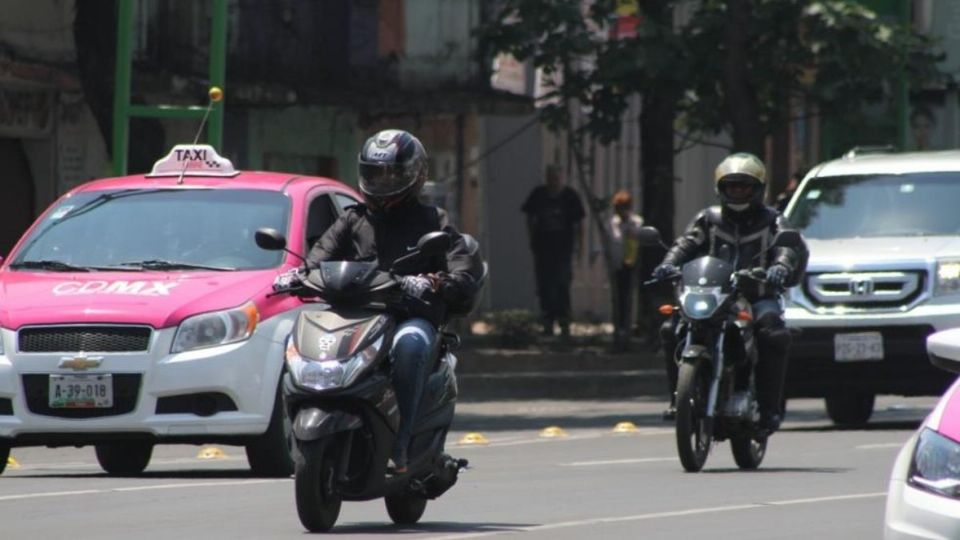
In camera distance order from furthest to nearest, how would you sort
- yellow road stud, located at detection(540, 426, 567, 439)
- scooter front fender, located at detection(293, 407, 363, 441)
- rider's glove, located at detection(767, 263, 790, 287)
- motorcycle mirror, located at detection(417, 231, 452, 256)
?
1. yellow road stud, located at detection(540, 426, 567, 439)
2. rider's glove, located at detection(767, 263, 790, 287)
3. motorcycle mirror, located at detection(417, 231, 452, 256)
4. scooter front fender, located at detection(293, 407, 363, 441)

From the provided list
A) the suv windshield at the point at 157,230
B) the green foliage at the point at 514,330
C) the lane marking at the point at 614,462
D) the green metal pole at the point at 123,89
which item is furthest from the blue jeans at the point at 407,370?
the green foliage at the point at 514,330

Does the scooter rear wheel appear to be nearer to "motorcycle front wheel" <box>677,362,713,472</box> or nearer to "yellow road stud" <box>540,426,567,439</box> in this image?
"motorcycle front wheel" <box>677,362,713,472</box>

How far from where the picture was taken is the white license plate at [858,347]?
1825cm

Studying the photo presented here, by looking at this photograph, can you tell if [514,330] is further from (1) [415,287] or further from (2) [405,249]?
(1) [415,287]

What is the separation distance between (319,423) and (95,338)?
3586 mm

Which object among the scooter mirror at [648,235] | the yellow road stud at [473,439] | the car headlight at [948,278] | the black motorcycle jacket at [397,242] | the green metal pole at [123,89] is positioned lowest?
the yellow road stud at [473,439]

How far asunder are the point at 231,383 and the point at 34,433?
Result: 1.01 metres

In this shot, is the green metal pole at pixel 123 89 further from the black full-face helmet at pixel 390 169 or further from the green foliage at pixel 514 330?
the black full-face helmet at pixel 390 169

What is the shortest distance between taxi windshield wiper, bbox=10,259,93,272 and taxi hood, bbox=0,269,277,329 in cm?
12

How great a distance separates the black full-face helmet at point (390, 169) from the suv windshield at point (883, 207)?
8636mm

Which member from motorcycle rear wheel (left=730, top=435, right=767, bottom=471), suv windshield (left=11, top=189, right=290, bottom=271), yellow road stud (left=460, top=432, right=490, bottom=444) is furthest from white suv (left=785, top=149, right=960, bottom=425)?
suv windshield (left=11, top=189, right=290, bottom=271)

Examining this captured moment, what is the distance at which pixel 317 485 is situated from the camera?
10.3m

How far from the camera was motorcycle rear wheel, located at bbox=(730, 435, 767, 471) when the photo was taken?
1455cm

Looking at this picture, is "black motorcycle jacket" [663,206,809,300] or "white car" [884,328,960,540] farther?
"black motorcycle jacket" [663,206,809,300]
